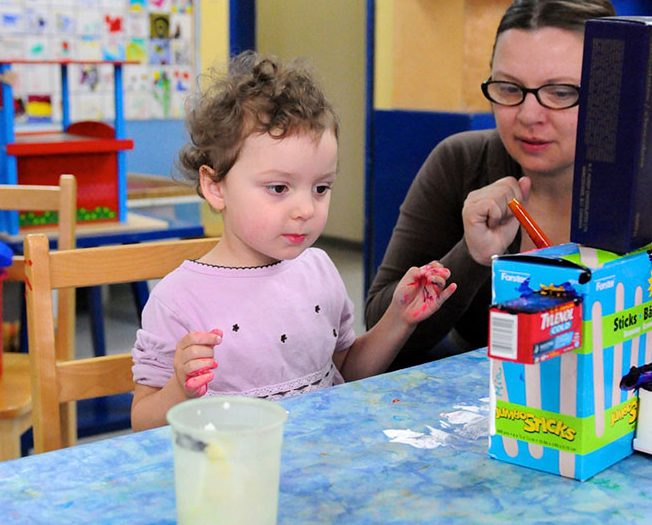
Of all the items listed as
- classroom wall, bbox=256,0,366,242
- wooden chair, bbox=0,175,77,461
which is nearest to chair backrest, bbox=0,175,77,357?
wooden chair, bbox=0,175,77,461

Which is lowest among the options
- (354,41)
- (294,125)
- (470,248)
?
(470,248)

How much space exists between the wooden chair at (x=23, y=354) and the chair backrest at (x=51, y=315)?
529mm

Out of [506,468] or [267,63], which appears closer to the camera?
[506,468]

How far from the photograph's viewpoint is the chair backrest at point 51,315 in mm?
1171

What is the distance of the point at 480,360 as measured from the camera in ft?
3.76

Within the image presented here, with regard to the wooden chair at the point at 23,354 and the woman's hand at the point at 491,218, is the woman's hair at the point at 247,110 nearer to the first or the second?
the woman's hand at the point at 491,218

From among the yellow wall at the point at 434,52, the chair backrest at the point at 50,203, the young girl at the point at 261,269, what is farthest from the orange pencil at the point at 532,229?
the yellow wall at the point at 434,52

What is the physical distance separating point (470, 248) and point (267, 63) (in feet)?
1.23

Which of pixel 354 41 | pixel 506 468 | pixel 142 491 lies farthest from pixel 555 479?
pixel 354 41

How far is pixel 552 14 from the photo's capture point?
1.30m

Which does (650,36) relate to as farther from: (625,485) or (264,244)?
(264,244)

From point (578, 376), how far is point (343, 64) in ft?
15.8

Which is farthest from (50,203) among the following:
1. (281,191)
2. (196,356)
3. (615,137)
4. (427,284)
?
(615,137)

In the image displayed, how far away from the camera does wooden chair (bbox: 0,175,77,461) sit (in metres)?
1.74
